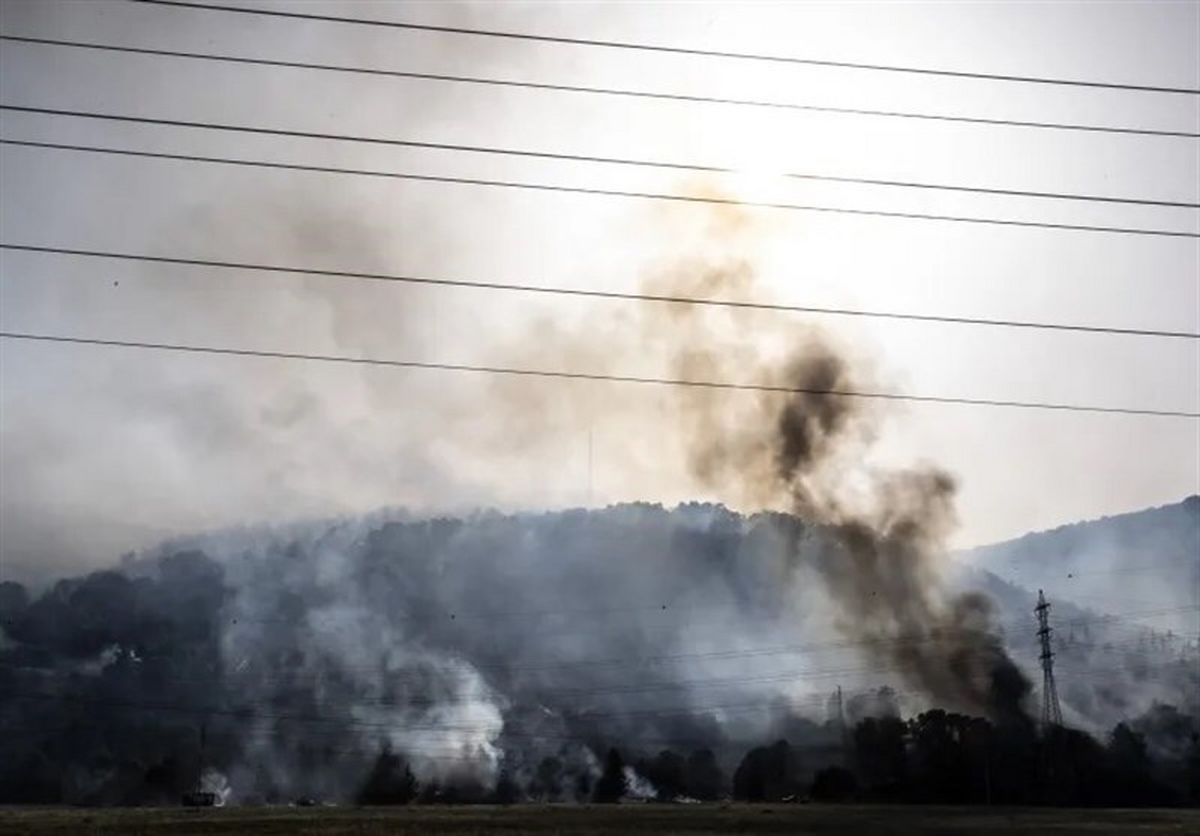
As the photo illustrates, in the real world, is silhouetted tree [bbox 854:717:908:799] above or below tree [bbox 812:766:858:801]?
above

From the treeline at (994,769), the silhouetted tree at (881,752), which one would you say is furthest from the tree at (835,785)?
the silhouetted tree at (881,752)

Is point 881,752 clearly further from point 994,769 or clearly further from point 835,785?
point 994,769

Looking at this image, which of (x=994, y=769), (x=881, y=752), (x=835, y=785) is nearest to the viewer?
(x=994, y=769)

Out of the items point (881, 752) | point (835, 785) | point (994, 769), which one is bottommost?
point (835, 785)

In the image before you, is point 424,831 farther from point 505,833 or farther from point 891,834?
point 891,834

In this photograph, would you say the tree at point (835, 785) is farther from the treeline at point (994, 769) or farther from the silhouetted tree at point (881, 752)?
the silhouetted tree at point (881, 752)

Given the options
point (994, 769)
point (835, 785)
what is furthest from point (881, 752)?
point (994, 769)

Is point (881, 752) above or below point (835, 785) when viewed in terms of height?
above

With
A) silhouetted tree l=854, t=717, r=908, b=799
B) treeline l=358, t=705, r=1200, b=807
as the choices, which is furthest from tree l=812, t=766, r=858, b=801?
silhouetted tree l=854, t=717, r=908, b=799

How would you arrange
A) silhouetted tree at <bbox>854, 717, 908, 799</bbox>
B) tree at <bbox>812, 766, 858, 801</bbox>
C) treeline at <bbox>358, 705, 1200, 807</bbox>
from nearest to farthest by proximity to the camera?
treeline at <bbox>358, 705, 1200, 807</bbox> → tree at <bbox>812, 766, 858, 801</bbox> → silhouetted tree at <bbox>854, 717, 908, 799</bbox>

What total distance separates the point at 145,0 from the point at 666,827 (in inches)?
2972

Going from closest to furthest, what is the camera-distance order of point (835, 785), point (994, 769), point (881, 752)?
1. point (994, 769)
2. point (835, 785)
3. point (881, 752)

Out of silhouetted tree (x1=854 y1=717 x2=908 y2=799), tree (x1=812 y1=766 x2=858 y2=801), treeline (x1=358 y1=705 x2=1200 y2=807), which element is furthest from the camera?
silhouetted tree (x1=854 y1=717 x2=908 y2=799)

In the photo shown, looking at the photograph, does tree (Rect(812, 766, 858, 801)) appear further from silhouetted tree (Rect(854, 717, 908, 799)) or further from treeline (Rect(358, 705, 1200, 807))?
silhouetted tree (Rect(854, 717, 908, 799))
